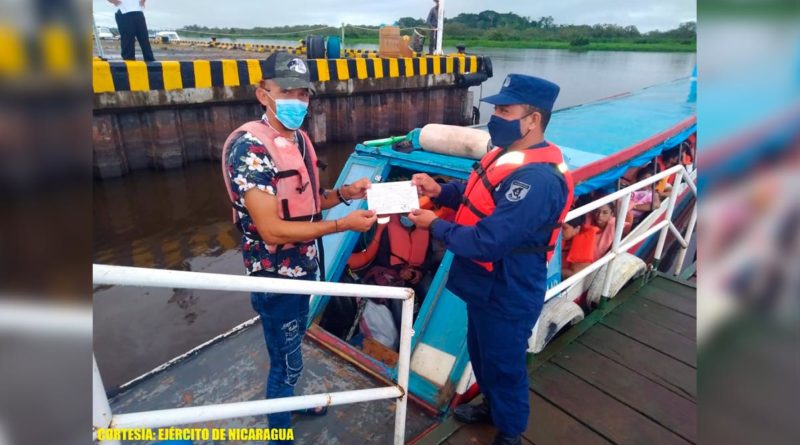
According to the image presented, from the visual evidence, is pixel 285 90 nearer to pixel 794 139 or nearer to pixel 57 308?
pixel 57 308

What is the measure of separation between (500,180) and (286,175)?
1056mm

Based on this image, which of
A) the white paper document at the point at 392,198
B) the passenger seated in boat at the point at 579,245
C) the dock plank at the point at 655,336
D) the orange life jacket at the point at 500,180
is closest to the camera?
the orange life jacket at the point at 500,180

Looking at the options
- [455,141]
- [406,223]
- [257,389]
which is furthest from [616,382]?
[257,389]

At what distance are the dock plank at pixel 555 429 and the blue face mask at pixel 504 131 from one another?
1.60 m

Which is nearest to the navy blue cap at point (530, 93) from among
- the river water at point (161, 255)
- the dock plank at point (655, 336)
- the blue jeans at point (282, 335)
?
the blue jeans at point (282, 335)

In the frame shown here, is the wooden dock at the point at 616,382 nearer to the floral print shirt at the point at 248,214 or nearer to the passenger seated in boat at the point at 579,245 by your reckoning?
the passenger seated in boat at the point at 579,245

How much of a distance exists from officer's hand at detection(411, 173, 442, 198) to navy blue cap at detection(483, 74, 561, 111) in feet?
2.30

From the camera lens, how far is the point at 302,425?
274 cm

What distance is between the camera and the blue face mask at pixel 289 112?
230cm

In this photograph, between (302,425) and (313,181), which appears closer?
(313,181)

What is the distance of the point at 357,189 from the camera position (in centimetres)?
276

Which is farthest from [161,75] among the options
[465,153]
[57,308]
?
[57,308]

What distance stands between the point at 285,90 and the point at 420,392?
Answer: 6.57ft

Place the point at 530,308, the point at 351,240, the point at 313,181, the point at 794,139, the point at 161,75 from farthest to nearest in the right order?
1. the point at 161,75
2. the point at 351,240
3. the point at 313,181
4. the point at 530,308
5. the point at 794,139
